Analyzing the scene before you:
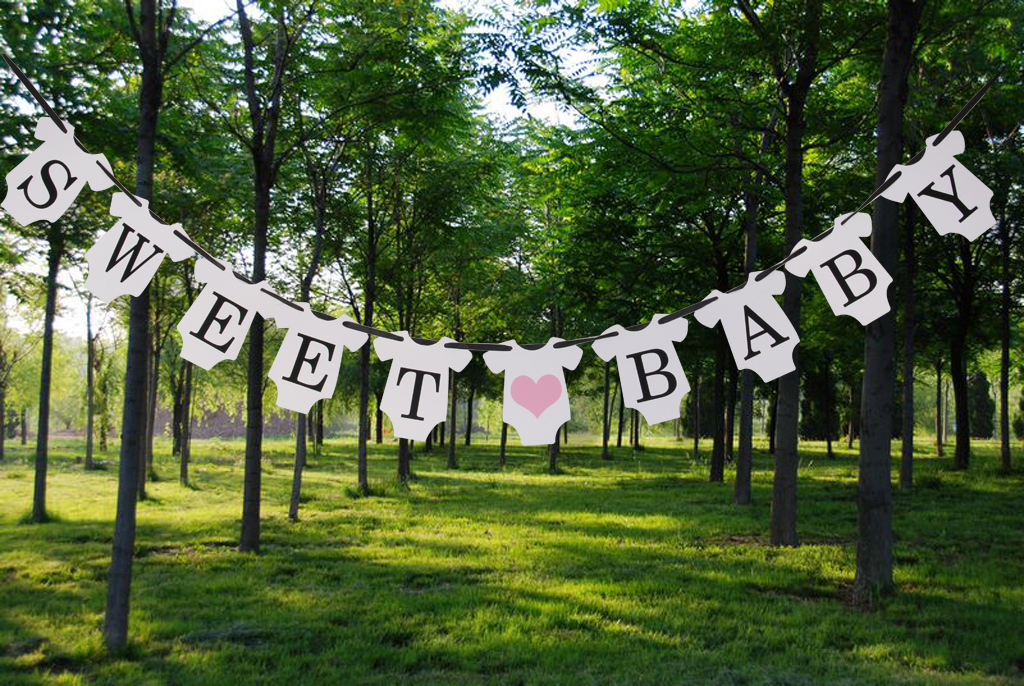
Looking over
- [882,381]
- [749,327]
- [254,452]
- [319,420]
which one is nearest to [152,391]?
[319,420]

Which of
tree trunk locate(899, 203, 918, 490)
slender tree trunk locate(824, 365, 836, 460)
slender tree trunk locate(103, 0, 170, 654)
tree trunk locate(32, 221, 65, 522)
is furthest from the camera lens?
slender tree trunk locate(824, 365, 836, 460)

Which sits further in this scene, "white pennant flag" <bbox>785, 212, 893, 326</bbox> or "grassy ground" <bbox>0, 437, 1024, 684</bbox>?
"grassy ground" <bbox>0, 437, 1024, 684</bbox>

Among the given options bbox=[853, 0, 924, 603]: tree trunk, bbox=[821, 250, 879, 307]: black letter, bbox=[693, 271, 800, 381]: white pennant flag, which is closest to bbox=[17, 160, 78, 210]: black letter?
bbox=[693, 271, 800, 381]: white pennant flag

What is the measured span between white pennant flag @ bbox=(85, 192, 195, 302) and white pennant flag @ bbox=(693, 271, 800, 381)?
319cm

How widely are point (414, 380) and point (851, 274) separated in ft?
8.45

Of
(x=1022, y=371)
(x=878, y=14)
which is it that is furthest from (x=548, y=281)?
(x=1022, y=371)

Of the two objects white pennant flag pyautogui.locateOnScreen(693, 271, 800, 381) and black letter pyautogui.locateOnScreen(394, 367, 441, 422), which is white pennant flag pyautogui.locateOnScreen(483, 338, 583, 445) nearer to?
black letter pyautogui.locateOnScreen(394, 367, 441, 422)

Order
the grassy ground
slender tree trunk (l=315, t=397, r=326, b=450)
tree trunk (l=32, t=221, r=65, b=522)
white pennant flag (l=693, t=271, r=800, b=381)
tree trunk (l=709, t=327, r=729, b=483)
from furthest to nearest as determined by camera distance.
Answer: slender tree trunk (l=315, t=397, r=326, b=450) < tree trunk (l=709, t=327, r=729, b=483) < tree trunk (l=32, t=221, r=65, b=522) < the grassy ground < white pennant flag (l=693, t=271, r=800, b=381)

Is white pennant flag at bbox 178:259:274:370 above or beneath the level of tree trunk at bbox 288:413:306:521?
above

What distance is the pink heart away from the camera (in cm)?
459

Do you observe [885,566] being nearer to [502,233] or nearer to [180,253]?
[180,253]

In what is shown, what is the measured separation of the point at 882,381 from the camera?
23.6 ft

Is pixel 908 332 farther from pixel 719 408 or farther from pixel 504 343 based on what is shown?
pixel 504 343

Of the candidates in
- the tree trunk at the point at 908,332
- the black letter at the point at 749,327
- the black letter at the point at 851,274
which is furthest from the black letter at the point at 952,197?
the tree trunk at the point at 908,332
